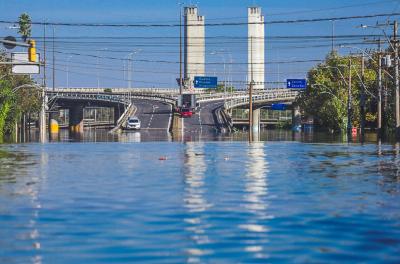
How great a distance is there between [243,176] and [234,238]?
48.2 ft

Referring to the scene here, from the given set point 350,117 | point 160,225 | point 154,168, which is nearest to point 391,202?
point 160,225

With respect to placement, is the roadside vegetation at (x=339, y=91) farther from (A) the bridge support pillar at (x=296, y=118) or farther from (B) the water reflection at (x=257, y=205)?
(B) the water reflection at (x=257, y=205)

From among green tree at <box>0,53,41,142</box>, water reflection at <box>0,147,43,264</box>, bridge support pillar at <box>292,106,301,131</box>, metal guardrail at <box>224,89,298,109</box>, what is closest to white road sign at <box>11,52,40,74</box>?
green tree at <box>0,53,41,142</box>

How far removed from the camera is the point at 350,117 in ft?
366

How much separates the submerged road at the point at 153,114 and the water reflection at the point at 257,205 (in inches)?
3620

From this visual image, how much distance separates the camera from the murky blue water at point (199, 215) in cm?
1418

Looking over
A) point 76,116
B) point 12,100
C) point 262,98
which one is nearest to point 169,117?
point 262,98

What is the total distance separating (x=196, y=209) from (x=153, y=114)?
132m

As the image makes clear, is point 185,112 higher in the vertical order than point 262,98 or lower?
lower

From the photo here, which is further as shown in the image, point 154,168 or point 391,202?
point 154,168

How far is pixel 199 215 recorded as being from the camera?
61.6ft

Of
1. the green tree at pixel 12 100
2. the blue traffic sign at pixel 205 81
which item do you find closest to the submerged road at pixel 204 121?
the blue traffic sign at pixel 205 81

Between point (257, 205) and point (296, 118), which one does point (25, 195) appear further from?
point (296, 118)

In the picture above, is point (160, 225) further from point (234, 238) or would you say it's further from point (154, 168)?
point (154, 168)
